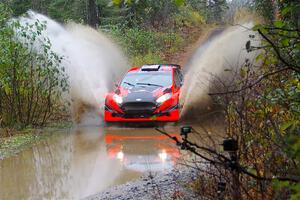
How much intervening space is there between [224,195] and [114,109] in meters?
10.6

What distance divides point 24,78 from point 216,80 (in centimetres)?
922

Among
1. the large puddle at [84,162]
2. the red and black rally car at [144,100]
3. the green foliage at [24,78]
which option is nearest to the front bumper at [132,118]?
the red and black rally car at [144,100]

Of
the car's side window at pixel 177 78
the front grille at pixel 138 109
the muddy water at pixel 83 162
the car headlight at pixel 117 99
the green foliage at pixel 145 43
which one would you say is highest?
the green foliage at pixel 145 43

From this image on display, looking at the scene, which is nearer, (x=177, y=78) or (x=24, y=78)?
(x=24, y=78)

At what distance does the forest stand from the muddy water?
6.29 feet

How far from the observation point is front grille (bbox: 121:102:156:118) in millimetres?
14938

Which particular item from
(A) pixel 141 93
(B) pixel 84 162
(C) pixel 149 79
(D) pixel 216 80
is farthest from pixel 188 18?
(D) pixel 216 80

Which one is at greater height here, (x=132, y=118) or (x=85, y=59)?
(x=85, y=59)

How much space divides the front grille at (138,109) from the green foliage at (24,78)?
8.21 ft

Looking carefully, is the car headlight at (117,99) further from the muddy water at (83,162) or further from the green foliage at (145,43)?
A: the green foliage at (145,43)

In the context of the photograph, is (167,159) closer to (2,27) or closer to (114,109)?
(114,109)

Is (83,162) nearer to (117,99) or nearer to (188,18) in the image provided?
(117,99)

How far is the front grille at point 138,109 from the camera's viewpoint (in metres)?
14.9

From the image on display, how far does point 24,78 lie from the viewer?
15.7 m
